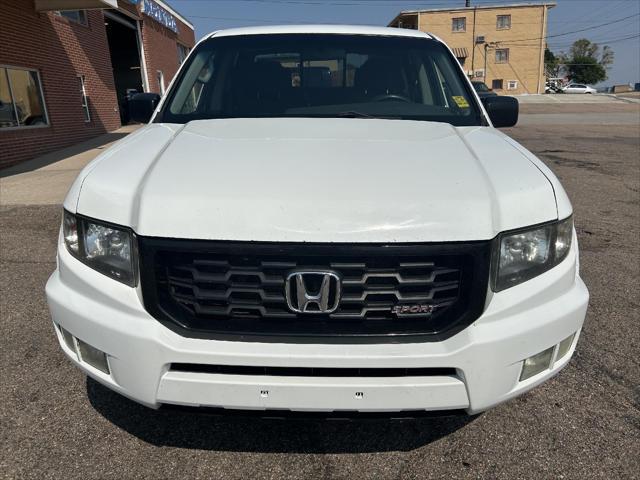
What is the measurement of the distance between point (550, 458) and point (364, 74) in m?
2.38

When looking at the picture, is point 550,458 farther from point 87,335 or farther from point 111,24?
point 111,24

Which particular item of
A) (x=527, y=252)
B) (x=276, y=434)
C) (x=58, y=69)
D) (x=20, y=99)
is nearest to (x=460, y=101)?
(x=527, y=252)

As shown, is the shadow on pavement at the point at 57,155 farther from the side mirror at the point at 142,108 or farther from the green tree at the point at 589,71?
the green tree at the point at 589,71

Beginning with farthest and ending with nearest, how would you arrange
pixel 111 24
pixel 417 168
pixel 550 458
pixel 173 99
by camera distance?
pixel 111 24 → pixel 173 99 → pixel 550 458 → pixel 417 168

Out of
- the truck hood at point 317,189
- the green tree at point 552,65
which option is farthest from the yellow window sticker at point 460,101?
the green tree at point 552,65

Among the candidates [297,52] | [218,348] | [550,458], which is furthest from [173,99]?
[550,458]

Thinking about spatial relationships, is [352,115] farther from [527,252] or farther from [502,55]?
[502,55]

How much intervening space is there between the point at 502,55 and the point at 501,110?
5876 centimetres

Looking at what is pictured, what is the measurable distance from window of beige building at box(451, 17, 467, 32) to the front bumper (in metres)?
59.1

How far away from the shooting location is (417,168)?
6.49ft

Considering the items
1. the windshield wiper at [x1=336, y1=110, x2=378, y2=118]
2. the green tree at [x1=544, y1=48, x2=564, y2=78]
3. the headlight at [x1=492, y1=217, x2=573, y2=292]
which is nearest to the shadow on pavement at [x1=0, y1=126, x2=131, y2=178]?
the windshield wiper at [x1=336, y1=110, x2=378, y2=118]

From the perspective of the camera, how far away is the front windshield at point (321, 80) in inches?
116

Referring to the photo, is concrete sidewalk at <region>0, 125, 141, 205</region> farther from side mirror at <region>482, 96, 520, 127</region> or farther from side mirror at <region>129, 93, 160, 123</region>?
side mirror at <region>482, 96, 520, 127</region>

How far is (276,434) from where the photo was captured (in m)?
2.29
